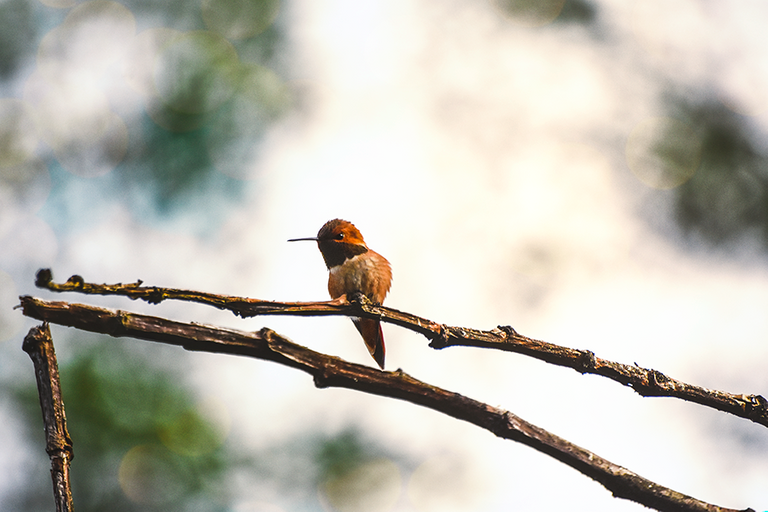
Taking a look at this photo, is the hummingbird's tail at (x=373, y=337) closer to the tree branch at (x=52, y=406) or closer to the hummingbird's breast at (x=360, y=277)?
the hummingbird's breast at (x=360, y=277)

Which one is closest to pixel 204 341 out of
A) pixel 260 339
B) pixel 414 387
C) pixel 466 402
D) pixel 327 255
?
pixel 260 339

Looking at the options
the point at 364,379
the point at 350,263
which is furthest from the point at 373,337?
the point at 364,379

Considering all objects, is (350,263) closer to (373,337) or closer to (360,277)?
(360,277)

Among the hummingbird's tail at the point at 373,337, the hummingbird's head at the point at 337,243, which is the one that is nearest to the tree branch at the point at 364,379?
the hummingbird's head at the point at 337,243

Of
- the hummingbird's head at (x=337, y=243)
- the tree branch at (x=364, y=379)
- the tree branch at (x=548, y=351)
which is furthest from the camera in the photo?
the hummingbird's head at (x=337, y=243)

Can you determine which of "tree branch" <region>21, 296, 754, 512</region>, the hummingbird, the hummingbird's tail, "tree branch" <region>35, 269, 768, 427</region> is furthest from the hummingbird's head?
"tree branch" <region>21, 296, 754, 512</region>

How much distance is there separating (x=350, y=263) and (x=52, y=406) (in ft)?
11.9

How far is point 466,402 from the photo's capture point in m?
1.77

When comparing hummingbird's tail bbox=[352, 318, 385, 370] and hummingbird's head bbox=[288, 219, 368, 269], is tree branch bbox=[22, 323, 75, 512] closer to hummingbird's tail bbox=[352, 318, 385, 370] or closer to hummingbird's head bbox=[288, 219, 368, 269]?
hummingbird's head bbox=[288, 219, 368, 269]

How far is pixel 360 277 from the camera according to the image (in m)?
5.02

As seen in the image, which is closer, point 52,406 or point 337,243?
point 52,406

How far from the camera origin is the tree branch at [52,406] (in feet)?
4.95

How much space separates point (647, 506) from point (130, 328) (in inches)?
73.8

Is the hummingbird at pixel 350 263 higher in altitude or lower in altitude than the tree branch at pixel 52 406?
higher
